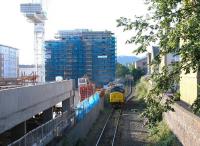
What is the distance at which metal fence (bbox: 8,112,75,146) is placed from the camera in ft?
59.1

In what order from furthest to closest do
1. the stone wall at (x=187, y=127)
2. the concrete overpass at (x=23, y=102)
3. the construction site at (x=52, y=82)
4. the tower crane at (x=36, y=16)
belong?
the tower crane at (x=36, y=16)
the construction site at (x=52, y=82)
the stone wall at (x=187, y=127)
the concrete overpass at (x=23, y=102)

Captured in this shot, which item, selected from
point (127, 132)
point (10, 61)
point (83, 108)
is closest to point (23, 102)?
point (127, 132)

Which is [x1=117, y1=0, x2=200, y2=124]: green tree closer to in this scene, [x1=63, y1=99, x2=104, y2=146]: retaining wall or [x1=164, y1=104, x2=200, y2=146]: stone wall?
[x1=164, y1=104, x2=200, y2=146]: stone wall

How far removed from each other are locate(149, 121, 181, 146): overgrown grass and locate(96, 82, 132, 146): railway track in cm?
235

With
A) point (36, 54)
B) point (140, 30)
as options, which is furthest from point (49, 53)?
point (140, 30)

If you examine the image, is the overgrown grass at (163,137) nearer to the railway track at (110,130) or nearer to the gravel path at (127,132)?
the gravel path at (127,132)

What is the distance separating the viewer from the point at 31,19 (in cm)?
12631

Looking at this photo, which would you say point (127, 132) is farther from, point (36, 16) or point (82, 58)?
point (36, 16)

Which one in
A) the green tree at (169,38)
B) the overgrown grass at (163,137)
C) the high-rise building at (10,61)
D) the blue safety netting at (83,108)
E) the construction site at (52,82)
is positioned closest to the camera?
the green tree at (169,38)

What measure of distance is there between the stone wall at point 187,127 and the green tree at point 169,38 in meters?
6.68

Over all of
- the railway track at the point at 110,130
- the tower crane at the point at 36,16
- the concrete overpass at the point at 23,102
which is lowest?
the railway track at the point at 110,130

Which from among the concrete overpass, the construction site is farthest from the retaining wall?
the concrete overpass

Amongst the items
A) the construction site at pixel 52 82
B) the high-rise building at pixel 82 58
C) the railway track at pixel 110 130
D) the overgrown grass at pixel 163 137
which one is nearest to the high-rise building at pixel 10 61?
the construction site at pixel 52 82

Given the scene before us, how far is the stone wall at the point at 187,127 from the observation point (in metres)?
18.5
